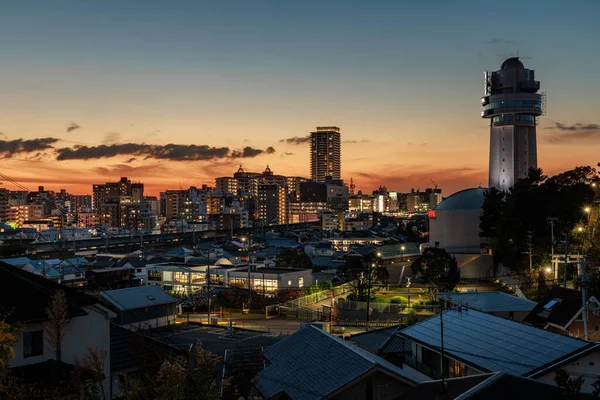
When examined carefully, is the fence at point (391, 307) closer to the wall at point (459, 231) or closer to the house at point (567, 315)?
the house at point (567, 315)

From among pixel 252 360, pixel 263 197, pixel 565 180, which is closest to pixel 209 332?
pixel 252 360

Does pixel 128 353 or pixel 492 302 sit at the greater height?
pixel 128 353

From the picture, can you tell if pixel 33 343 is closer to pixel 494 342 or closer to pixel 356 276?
pixel 494 342

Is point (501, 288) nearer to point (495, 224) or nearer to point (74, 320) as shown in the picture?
point (495, 224)

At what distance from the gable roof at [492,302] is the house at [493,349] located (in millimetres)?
8324

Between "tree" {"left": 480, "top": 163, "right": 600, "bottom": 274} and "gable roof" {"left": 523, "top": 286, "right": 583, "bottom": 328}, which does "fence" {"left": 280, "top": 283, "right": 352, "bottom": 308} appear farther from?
"gable roof" {"left": 523, "top": 286, "right": 583, "bottom": 328}

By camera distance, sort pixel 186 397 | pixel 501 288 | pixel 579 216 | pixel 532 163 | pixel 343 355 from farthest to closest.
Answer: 1. pixel 532 163
2. pixel 501 288
3. pixel 579 216
4. pixel 343 355
5. pixel 186 397

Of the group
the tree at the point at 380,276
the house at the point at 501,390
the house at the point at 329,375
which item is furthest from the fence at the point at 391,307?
the house at the point at 501,390

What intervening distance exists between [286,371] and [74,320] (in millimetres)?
4585

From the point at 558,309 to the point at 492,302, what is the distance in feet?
13.9

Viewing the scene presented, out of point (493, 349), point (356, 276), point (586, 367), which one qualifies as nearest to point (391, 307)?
point (356, 276)

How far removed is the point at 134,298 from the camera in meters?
28.3

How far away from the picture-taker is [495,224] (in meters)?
42.0

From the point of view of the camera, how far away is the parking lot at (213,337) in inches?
917
